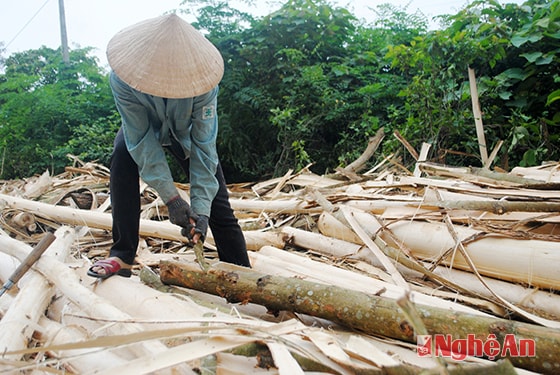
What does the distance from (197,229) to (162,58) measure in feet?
2.34

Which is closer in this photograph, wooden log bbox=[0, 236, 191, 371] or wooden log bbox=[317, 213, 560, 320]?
wooden log bbox=[0, 236, 191, 371]

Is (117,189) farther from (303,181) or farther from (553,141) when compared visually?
(553,141)

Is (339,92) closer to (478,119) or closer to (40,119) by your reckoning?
(478,119)

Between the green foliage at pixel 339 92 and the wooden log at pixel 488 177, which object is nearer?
the wooden log at pixel 488 177

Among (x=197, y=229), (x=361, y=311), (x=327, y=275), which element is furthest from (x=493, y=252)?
(x=197, y=229)

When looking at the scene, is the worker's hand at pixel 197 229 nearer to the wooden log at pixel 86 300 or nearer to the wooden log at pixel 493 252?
the wooden log at pixel 86 300

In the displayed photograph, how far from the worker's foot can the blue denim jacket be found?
14.1 inches

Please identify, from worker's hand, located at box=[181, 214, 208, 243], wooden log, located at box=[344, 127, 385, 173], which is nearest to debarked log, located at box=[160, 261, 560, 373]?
worker's hand, located at box=[181, 214, 208, 243]

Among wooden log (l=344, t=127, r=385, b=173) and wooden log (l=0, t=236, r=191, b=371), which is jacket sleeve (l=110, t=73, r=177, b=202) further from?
wooden log (l=344, t=127, r=385, b=173)

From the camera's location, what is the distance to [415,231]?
203 cm

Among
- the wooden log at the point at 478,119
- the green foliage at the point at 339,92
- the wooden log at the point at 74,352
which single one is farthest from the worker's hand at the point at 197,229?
the wooden log at the point at 478,119

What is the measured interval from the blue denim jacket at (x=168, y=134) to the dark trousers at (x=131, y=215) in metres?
0.13

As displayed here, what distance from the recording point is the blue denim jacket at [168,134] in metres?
1.70

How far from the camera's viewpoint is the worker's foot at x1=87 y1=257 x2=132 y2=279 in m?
1.68
